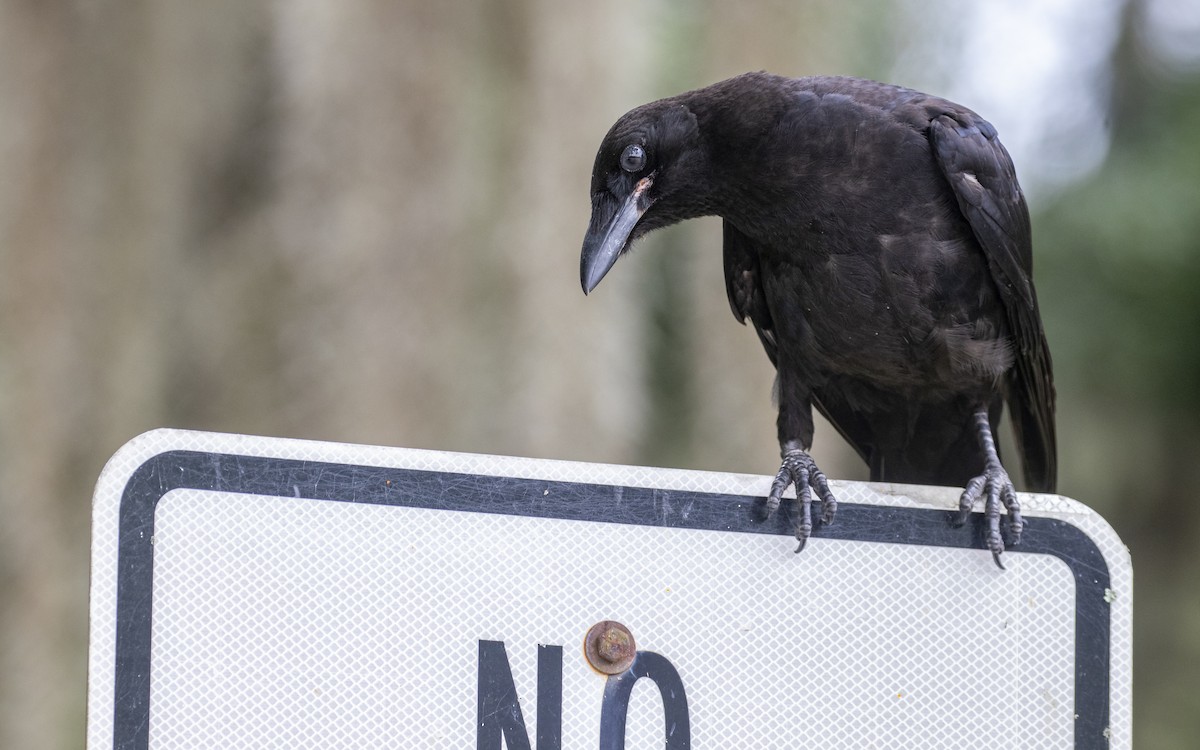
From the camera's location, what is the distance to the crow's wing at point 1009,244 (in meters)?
2.21

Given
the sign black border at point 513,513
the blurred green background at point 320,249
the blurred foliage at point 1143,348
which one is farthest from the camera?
the blurred foliage at point 1143,348

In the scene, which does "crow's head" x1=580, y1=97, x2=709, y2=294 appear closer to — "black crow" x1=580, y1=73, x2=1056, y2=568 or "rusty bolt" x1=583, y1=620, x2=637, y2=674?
"black crow" x1=580, y1=73, x2=1056, y2=568

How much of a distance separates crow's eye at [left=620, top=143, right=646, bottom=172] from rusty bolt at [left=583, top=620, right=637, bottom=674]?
47.2 inches

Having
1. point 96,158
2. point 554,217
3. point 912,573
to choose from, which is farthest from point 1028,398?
point 96,158

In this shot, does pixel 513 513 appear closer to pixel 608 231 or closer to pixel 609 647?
pixel 609 647

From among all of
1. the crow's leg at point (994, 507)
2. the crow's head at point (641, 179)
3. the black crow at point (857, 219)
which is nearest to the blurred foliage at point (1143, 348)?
the black crow at point (857, 219)

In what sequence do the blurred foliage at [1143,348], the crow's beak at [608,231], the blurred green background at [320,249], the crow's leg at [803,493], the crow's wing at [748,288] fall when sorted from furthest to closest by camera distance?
the blurred foliage at [1143,348]
the blurred green background at [320,249]
the crow's wing at [748,288]
the crow's beak at [608,231]
the crow's leg at [803,493]

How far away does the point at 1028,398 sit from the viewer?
243cm

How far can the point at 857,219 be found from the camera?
219 centimetres

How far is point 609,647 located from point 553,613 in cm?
8

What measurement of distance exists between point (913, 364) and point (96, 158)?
376 cm

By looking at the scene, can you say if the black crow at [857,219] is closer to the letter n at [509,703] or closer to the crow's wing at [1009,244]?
the crow's wing at [1009,244]

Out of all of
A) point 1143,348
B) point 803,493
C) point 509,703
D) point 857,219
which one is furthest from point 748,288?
point 1143,348

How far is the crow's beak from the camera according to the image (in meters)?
2.18
